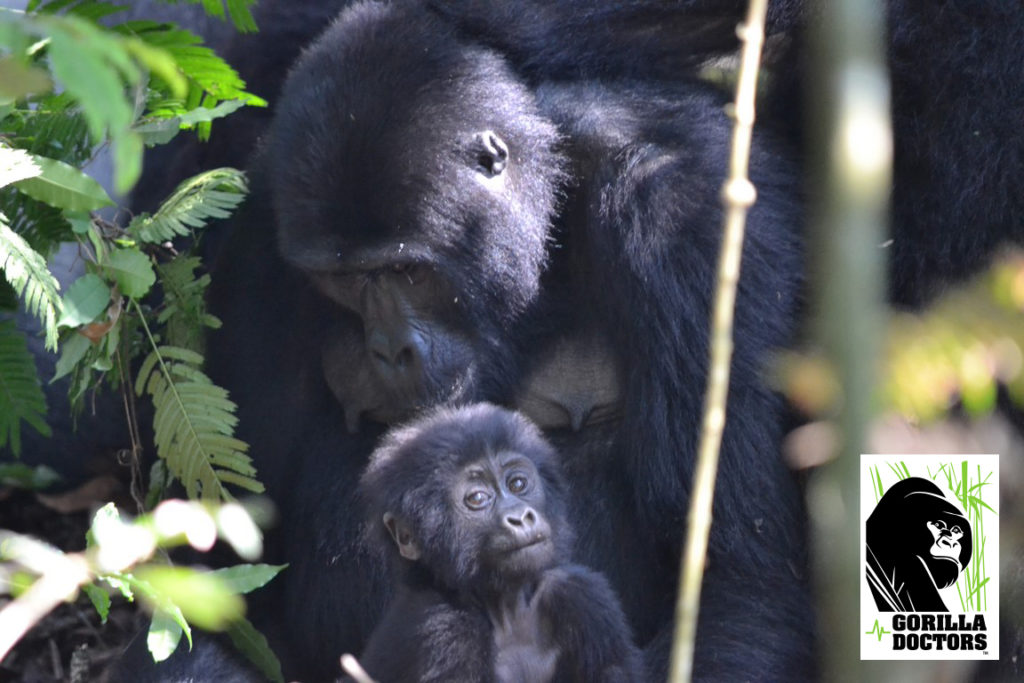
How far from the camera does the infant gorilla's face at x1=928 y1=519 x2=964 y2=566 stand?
2291mm

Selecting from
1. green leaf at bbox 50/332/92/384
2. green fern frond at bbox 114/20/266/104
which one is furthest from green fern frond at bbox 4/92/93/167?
green leaf at bbox 50/332/92/384

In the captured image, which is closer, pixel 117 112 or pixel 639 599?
pixel 117 112

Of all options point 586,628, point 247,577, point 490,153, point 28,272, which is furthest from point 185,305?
point 586,628

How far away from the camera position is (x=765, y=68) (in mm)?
3201

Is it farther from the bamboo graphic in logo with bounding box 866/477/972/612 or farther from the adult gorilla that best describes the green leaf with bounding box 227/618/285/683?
the bamboo graphic in logo with bounding box 866/477/972/612

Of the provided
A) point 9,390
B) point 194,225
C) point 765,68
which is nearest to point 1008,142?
point 765,68

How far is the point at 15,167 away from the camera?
107 inches

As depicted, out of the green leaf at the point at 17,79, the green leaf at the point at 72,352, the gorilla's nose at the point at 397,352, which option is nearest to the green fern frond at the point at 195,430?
the green leaf at the point at 72,352

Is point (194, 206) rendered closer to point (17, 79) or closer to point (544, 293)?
point (544, 293)

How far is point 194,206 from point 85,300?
42 centimetres

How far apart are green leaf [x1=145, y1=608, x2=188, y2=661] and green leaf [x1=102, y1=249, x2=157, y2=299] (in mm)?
834

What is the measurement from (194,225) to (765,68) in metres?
1.45

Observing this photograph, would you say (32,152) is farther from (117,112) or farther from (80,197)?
(117,112)

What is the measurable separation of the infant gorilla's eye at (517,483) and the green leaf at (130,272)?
1067mm
